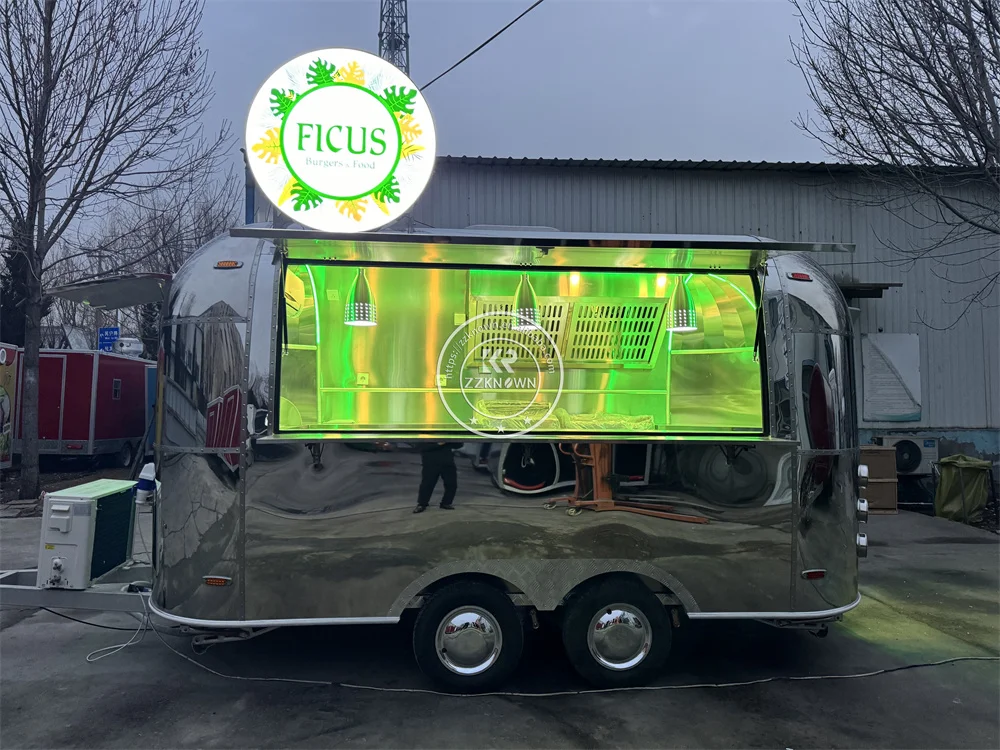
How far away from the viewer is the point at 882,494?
10.5 meters

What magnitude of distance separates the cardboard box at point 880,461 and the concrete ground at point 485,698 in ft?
16.2

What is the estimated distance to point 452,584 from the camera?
4.23m

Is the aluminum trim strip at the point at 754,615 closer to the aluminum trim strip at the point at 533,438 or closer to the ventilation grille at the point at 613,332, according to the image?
the aluminum trim strip at the point at 533,438

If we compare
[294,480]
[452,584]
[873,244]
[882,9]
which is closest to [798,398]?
[452,584]

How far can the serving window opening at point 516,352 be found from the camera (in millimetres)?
4246

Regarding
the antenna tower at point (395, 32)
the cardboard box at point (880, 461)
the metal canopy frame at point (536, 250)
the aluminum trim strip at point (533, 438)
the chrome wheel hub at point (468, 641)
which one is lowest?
the chrome wheel hub at point (468, 641)

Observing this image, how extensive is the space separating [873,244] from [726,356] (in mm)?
8778

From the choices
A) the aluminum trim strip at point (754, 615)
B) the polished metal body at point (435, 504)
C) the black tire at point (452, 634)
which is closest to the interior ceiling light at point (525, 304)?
the polished metal body at point (435, 504)

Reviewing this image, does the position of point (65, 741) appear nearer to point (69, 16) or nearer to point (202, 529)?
point (202, 529)

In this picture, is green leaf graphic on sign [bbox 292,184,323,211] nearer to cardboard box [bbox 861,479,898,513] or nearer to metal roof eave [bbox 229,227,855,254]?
metal roof eave [bbox 229,227,855,254]

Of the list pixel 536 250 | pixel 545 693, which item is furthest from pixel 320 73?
pixel 545 693

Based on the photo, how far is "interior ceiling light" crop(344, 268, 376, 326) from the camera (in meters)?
4.28

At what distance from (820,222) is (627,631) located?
368 inches

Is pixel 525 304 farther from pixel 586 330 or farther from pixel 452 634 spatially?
pixel 452 634
